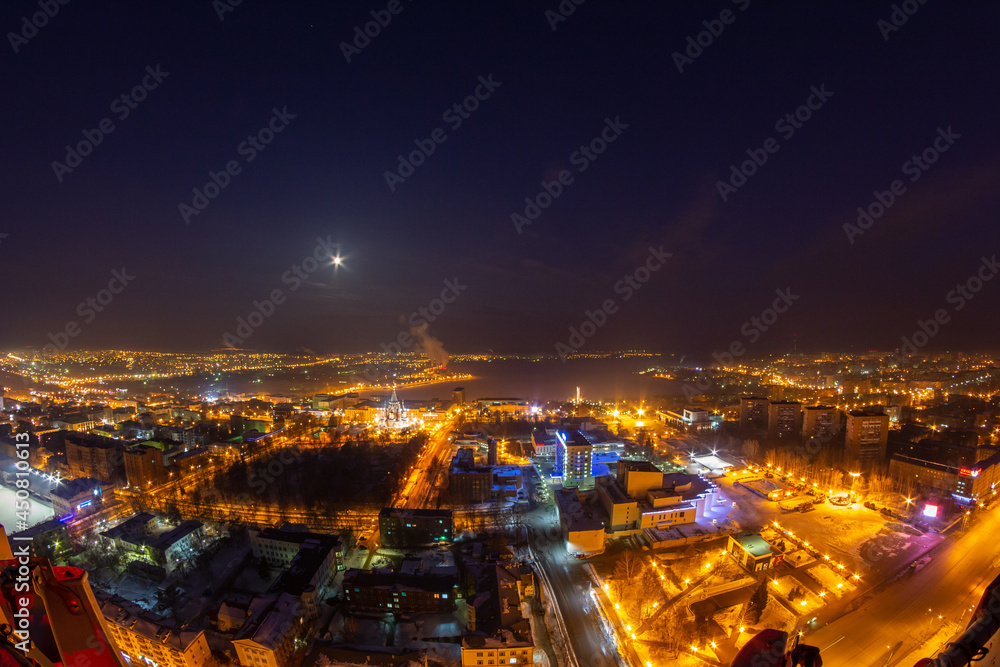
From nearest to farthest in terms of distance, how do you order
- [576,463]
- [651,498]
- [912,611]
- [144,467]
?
[912,611] → [651,498] → [144,467] → [576,463]

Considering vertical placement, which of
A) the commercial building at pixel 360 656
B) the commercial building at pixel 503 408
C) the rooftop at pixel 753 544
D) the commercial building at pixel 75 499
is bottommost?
the commercial building at pixel 503 408

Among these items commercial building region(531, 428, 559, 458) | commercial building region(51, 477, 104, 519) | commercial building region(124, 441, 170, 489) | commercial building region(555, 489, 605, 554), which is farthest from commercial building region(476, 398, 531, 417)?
commercial building region(51, 477, 104, 519)

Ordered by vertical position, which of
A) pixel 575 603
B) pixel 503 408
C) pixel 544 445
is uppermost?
pixel 544 445

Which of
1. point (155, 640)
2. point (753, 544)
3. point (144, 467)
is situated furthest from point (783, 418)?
point (144, 467)

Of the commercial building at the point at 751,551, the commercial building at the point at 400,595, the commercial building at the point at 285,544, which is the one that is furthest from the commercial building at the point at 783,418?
the commercial building at the point at 285,544

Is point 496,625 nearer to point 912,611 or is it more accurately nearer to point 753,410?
point 912,611

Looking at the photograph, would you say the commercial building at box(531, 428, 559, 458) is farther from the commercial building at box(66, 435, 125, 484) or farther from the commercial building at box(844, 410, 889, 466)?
the commercial building at box(66, 435, 125, 484)

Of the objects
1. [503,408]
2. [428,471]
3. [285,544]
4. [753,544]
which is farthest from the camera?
[503,408]

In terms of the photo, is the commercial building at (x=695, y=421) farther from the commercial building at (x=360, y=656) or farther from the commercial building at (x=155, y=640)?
the commercial building at (x=155, y=640)
